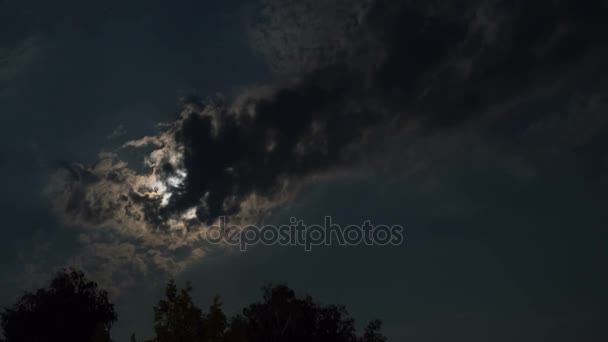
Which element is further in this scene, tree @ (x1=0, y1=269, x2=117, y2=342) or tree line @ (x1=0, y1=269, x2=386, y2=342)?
tree @ (x1=0, y1=269, x2=117, y2=342)

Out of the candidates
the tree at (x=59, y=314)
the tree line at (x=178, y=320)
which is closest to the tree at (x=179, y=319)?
the tree line at (x=178, y=320)

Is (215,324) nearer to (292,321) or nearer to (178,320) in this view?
(178,320)

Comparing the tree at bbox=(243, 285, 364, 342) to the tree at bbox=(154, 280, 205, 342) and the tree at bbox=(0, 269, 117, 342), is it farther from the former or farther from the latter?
the tree at bbox=(154, 280, 205, 342)

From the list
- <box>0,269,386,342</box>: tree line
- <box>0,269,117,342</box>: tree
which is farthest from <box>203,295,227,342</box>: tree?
<box>0,269,117,342</box>: tree

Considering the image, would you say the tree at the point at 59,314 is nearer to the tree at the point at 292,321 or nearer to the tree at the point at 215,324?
the tree at the point at 292,321

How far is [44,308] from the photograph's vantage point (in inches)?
2138

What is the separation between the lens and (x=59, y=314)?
5422cm

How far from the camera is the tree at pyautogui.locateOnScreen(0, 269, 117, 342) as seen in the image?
175 feet

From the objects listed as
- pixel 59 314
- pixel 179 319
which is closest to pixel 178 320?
pixel 179 319

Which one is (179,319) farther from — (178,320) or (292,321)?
(292,321)

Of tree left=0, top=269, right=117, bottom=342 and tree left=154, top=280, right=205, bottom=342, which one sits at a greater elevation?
tree left=0, top=269, right=117, bottom=342

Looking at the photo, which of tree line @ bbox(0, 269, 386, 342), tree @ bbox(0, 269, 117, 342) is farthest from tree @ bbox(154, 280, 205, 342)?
tree @ bbox(0, 269, 117, 342)

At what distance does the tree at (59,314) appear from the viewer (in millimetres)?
53281

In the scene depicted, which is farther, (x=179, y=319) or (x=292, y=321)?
(x=292, y=321)
